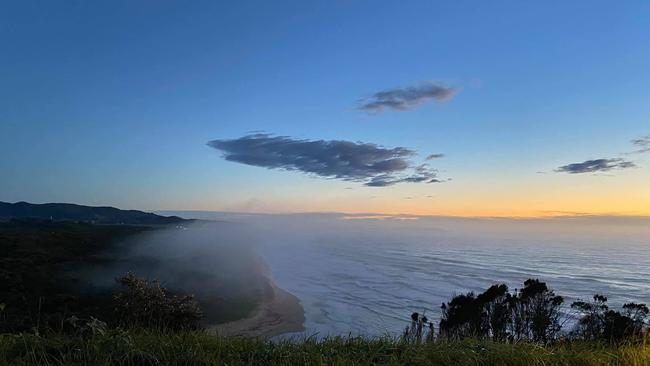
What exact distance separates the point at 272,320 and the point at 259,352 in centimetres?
2927

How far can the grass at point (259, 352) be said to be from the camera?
402 centimetres

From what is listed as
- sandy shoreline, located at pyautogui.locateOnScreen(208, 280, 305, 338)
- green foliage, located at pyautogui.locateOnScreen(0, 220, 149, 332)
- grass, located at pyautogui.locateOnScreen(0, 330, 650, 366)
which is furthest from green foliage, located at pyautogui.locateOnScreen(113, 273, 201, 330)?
sandy shoreline, located at pyautogui.locateOnScreen(208, 280, 305, 338)

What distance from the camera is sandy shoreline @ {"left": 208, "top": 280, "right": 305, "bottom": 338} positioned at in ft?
96.0

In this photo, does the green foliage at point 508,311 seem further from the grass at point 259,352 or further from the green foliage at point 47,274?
the grass at point 259,352

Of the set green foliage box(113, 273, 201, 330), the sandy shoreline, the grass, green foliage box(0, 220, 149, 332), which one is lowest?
the sandy shoreline

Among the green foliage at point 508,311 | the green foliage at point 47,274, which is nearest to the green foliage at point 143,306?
the green foliage at point 47,274

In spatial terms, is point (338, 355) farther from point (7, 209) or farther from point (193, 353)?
point (7, 209)

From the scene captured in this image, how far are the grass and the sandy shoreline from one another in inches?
874

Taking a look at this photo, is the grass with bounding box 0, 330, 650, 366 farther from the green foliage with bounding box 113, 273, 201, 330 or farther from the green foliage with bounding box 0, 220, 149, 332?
the green foliage with bounding box 113, 273, 201, 330

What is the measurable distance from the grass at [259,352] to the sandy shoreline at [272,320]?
22209 millimetres

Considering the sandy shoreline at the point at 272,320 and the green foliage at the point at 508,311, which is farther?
the sandy shoreline at the point at 272,320

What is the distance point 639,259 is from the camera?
244 ft

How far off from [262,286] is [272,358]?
43.4 m

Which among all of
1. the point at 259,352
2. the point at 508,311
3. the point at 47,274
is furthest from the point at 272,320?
the point at 259,352
